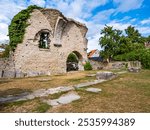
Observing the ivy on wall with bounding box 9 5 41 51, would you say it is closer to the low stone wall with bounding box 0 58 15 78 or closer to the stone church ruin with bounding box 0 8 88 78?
the stone church ruin with bounding box 0 8 88 78

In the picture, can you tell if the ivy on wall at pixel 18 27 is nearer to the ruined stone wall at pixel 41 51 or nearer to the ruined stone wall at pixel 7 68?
the ruined stone wall at pixel 41 51

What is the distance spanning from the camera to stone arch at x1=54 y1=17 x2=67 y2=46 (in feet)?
66.3

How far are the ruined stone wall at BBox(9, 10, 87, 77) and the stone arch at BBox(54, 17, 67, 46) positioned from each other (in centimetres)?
23

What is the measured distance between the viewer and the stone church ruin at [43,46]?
17656 millimetres

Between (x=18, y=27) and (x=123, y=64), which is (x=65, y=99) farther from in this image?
(x=123, y=64)

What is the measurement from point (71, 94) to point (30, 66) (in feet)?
40.9

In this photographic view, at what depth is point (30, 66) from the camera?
18469 mm

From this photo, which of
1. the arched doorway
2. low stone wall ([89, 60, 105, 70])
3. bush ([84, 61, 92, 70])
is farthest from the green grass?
low stone wall ([89, 60, 105, 70])

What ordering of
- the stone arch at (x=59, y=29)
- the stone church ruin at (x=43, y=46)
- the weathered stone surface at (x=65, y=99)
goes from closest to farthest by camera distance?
the weathered stone surface at (x=65, y=99)
the stone church ruin at (x=43, y=46)
the stone arch at (x=59, y=29)

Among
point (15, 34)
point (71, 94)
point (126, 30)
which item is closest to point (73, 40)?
point (15, 34)

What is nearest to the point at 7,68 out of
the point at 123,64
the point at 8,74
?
the point at 8,74

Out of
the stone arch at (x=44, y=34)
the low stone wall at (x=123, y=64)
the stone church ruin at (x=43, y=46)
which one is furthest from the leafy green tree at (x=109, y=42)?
the stone arch at (x=44, y=34)

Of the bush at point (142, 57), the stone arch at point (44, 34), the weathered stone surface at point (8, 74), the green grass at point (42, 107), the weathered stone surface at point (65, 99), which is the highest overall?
the stone arch at point (44, 34)

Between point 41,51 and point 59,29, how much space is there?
3.30 metres
